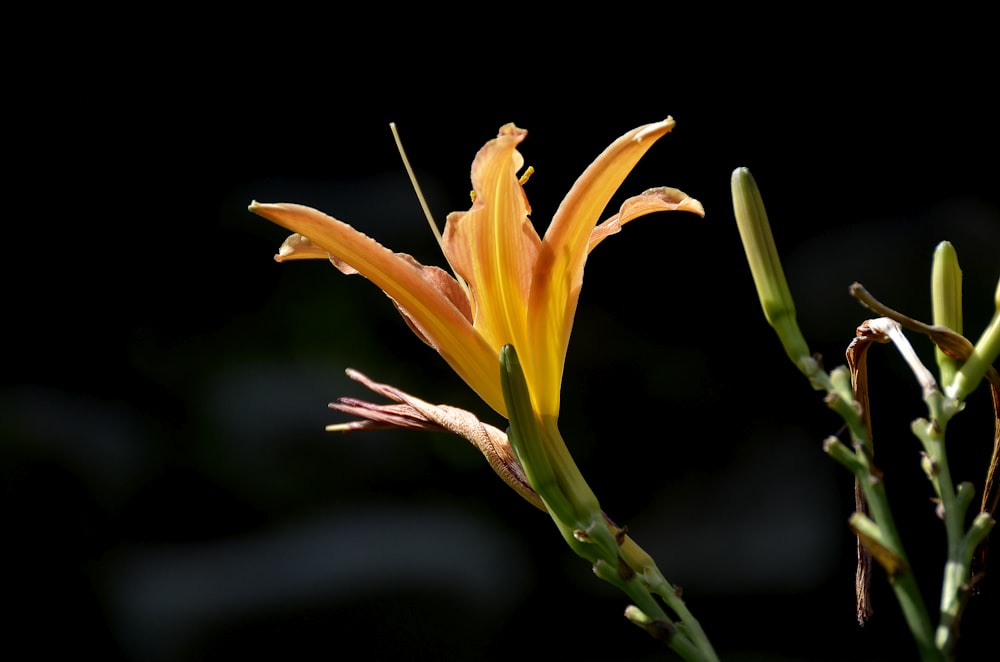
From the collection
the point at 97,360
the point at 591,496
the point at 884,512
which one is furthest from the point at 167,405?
the point at 884,512

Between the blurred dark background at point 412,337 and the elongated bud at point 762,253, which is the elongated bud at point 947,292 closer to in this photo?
the elongated bud at point 762,253

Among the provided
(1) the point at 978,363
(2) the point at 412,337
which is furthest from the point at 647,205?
(2) the point at 412,337

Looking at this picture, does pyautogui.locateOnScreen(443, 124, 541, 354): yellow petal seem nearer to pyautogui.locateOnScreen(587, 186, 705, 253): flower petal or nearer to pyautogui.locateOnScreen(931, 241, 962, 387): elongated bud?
pyautogui.locateOnScreen(587, 186, 705, 253): flower petal

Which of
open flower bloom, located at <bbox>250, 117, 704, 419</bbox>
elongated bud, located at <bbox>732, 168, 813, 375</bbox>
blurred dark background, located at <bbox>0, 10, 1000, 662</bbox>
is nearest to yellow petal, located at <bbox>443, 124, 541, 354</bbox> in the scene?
open flower bloom, located at <bbox>250, 117, 704, 419</bbox>

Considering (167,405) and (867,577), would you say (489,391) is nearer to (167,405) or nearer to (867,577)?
(867,577)

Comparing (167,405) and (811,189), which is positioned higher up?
(811,189)

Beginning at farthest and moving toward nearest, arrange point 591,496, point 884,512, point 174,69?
point 174,69 < point 591,496 < point 884,512
